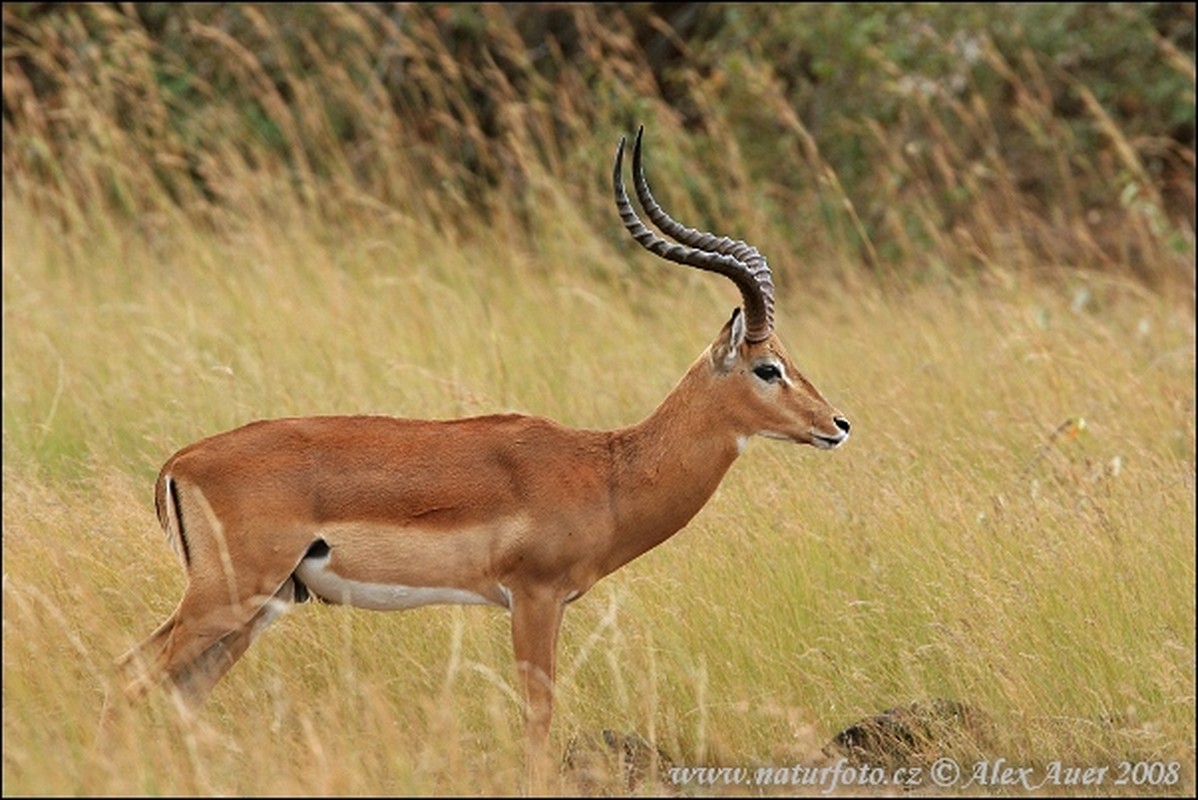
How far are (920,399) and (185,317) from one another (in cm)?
330

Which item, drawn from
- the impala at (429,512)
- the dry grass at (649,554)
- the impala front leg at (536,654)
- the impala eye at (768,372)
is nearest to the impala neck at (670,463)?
the impala at (429,512)

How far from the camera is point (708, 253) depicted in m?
5.42

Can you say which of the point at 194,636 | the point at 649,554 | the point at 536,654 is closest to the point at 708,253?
the point at 536,654

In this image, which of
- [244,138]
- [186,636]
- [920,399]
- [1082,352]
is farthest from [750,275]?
[244,138]

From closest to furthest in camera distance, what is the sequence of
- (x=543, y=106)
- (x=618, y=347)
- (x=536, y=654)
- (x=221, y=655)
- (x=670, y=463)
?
1. (x=536, y=654)
2. (x=221, y=655)
3. (x=670, y=463)
4. (x=618, y=347)
5. (x=543, y=106)

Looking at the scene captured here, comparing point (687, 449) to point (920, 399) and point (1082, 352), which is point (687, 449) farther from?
point (1082, 352)

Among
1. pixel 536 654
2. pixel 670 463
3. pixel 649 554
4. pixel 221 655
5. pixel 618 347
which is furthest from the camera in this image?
pixel 618 347

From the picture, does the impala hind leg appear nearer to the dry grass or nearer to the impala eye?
the dry grass

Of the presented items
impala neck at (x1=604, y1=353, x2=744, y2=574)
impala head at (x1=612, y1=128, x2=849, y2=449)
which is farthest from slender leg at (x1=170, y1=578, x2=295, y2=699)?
impala head at (x1=612, y1=128, x2=849, y2=449)

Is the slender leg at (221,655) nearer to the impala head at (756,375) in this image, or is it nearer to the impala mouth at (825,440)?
the impala head at (756,375)

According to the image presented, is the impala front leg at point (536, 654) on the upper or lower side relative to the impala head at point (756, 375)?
lower

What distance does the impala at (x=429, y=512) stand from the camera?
514 cm

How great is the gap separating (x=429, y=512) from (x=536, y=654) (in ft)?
1.48

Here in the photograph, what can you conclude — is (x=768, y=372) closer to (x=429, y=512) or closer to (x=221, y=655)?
(x=429, y=512)
